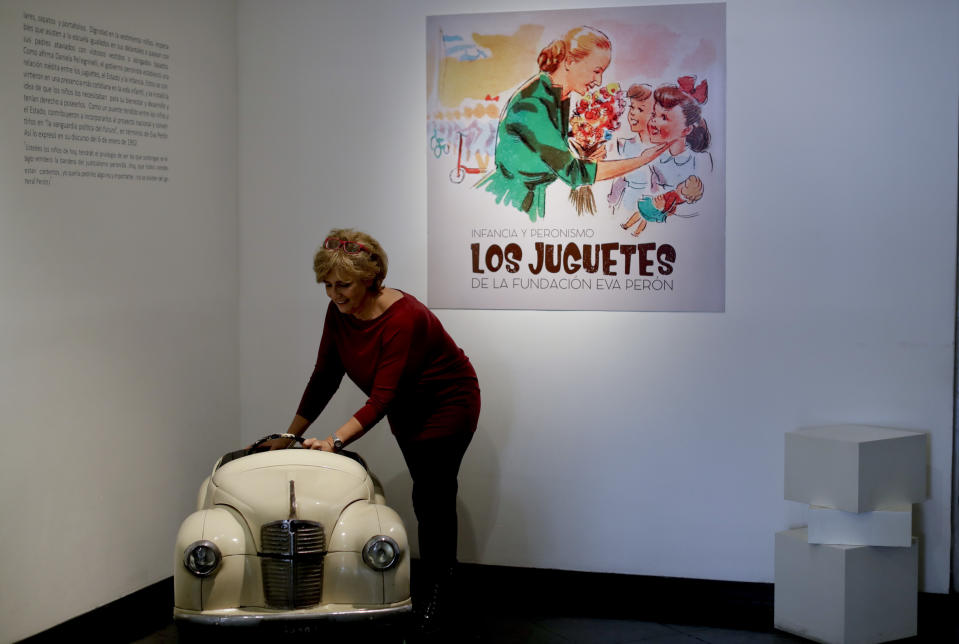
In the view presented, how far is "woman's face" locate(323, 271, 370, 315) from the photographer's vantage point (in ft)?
11.1

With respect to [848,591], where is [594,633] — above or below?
below

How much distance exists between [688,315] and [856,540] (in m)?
1.11

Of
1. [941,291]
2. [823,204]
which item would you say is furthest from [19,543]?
[941,291]

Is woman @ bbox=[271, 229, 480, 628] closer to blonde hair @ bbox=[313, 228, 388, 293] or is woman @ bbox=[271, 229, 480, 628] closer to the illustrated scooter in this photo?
blonde hair @ bbox=[313, 228, 388, 293]

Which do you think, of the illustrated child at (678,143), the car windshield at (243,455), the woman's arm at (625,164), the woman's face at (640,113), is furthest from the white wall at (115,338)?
the illustrated child at (678,143)

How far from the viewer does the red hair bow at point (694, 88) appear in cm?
404

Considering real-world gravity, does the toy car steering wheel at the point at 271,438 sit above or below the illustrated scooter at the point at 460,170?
below

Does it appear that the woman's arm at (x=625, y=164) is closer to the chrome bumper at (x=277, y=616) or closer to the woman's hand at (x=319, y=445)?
the woman's hand at (x=319, y=445)

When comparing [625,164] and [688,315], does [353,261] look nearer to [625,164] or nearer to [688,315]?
[625,164]

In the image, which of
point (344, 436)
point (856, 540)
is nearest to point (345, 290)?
point (344, 436)

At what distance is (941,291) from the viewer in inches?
154

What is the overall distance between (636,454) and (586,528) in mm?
402

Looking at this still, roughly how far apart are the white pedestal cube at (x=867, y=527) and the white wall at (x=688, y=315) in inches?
14.3

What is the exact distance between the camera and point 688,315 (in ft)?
13.5
